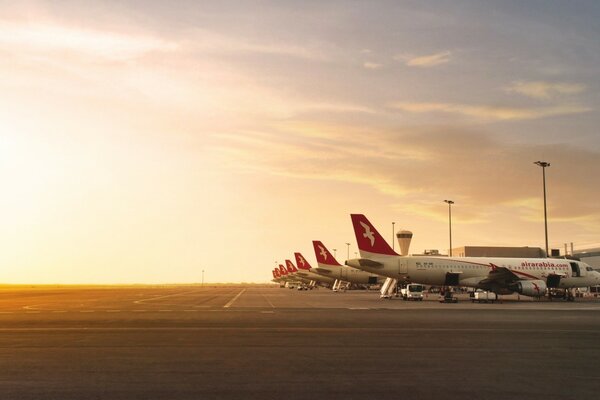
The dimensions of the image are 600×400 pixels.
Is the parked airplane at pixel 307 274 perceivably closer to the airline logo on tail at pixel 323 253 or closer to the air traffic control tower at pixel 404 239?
the airline logo on tail at pixel 323 253

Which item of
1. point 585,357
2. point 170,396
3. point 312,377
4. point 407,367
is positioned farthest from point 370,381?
point 585,357

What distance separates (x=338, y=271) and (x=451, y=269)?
113 ft

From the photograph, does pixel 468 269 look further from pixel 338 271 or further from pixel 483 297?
pixel 338 271

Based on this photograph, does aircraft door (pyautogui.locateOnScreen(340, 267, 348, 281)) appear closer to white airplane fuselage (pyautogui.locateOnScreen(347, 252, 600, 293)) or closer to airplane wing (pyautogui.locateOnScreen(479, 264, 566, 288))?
white airplane fuselage (pyautogui.locateOnScreen(347, 252, 600, 293))

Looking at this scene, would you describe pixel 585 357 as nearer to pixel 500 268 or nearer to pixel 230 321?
pixel 230 321

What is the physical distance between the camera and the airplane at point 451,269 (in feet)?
215

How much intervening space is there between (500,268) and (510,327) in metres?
41.0

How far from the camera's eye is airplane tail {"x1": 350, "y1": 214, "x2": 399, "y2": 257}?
6712 centimetres

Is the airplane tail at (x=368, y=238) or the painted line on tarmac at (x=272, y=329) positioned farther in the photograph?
the airplane tail at (x=368, y=238)

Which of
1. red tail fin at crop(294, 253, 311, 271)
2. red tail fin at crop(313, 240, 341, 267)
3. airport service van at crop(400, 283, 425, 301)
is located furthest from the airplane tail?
red tail fin at crop(294, 253, 311, 271)

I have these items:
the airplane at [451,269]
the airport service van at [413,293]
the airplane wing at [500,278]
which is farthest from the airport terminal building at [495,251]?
the airport service van at [413,293]

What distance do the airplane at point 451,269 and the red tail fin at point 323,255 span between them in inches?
1424

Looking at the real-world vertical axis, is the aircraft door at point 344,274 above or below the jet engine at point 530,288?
above

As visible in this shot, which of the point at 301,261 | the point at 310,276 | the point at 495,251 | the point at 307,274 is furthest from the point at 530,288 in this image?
the point at 301,261
